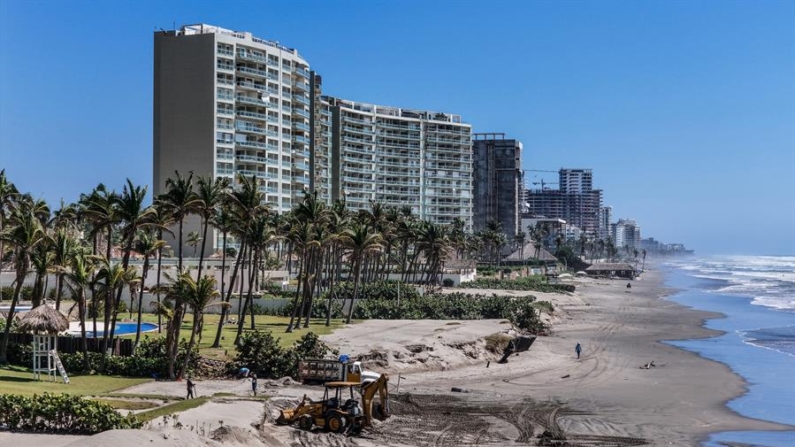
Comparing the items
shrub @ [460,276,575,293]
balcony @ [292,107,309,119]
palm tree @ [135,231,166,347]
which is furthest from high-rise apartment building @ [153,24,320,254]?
palm tree @ [135,231,166,347]

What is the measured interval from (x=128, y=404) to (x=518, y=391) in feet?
71.1

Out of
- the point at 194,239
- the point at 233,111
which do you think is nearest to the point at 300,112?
the point at 233,111

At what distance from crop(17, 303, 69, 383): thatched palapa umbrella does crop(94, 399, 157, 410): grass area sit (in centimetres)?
788

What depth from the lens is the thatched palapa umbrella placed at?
42.1 m

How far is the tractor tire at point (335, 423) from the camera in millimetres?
32906

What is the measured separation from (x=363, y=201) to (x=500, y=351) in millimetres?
127686

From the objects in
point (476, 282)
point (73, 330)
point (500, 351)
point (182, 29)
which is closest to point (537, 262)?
point (476, 282)

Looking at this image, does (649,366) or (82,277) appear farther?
(649,366)

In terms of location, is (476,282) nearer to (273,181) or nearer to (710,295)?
(273,181)

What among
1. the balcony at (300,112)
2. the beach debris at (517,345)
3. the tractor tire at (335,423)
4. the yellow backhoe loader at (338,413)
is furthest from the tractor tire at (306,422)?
the balcony at (300,112)

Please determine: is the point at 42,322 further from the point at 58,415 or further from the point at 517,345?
the point at 517,345

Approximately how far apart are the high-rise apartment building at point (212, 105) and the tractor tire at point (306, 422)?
90.7 meters

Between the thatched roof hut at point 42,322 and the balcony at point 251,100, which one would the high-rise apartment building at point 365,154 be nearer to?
the balcony at point 251,100

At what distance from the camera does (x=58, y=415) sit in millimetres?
28391
